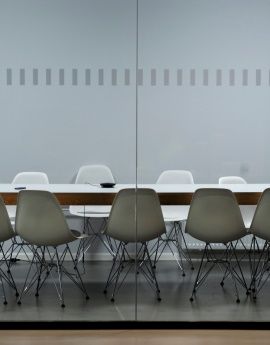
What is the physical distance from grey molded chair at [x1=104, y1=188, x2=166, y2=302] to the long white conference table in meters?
0.09

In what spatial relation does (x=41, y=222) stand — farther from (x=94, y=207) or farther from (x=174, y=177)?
(x=174, y=177)

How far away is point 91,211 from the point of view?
462cm

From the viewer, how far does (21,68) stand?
14.4 feet

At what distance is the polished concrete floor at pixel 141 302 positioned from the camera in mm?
4223

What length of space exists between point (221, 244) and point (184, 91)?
45.6 inches

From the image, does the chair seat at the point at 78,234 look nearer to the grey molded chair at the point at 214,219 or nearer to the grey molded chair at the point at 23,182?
the grey molded chair at the point at 23,182

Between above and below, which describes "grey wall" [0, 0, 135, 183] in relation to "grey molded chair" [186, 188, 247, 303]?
above

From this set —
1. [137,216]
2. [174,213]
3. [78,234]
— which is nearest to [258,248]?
[174,213]

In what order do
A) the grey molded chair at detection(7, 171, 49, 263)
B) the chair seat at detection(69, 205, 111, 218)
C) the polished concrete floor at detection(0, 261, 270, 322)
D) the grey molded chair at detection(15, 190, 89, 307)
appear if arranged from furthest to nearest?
the chair seat at detection(69, 205, 111, 218), the grey molded chair at detection(7, 171, 49, 263), the grey molded chair at detection(15, 190, 89, 307), the polished concrete floor at detection(0, 261, 270, 322)

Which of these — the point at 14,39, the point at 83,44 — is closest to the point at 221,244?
the point at 83,44

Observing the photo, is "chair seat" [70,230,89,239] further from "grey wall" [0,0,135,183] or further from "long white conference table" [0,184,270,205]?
"grey wall" [0,0,135,183]

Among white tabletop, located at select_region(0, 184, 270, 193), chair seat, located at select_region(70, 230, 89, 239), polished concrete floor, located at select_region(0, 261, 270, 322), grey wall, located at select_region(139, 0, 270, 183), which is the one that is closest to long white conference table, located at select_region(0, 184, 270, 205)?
white tabletop, located at select_region(0, 184, 270, 193)

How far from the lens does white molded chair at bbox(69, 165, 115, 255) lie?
4.54 metres

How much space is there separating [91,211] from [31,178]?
492mm
